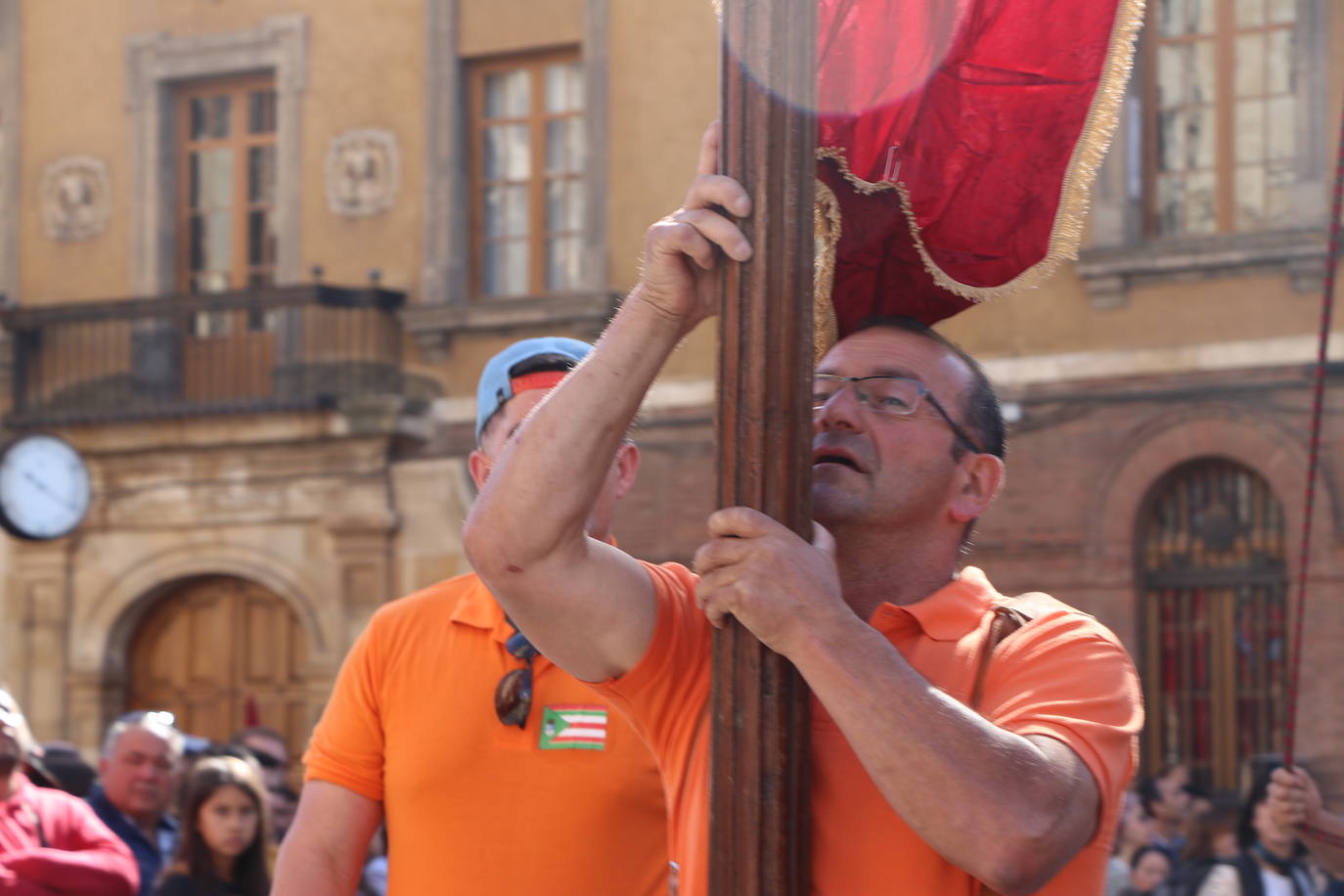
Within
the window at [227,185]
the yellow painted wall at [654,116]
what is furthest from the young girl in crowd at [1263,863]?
the window at [227,185]

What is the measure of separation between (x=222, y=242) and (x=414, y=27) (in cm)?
234

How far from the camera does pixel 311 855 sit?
131 inches

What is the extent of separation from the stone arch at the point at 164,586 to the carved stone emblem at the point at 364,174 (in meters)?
2.57

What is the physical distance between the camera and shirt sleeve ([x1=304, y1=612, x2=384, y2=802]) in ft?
11.0

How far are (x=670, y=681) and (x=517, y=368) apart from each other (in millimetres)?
1034

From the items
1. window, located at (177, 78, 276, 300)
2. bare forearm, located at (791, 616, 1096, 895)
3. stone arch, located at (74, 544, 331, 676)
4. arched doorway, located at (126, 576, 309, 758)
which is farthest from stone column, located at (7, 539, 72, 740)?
bare forearm, located at (791, 616, 1096, 895)

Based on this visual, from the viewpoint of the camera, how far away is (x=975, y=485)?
8.99 ft

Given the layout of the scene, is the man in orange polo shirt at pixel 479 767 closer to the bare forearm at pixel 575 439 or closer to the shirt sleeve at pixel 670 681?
the shirt sleeve at pixel 670 681

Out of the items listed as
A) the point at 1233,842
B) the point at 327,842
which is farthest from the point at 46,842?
the point at 1233,842

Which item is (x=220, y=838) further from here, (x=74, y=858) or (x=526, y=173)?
(x=526, y=173)

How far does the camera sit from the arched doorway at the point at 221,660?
16062 millimetres

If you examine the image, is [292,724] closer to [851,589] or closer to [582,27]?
[582,27]

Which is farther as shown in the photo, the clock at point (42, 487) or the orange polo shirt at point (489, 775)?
the clock at point (42, 487)

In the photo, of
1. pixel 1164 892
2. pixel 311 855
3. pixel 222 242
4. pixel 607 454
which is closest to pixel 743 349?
pixel 607 454
